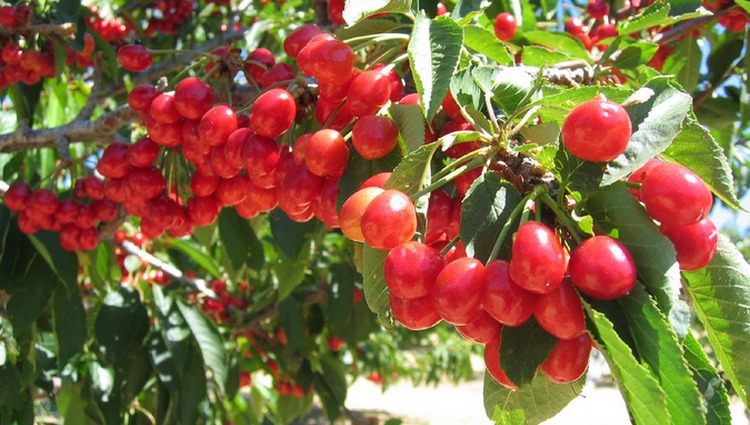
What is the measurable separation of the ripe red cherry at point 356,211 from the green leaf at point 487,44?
407mm

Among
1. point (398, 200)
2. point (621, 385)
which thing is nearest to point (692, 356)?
point (621, 385)

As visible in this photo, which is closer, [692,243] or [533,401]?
[692,243]

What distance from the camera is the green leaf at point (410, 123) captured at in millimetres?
877

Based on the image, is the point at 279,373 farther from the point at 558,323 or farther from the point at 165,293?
the point at 558,323

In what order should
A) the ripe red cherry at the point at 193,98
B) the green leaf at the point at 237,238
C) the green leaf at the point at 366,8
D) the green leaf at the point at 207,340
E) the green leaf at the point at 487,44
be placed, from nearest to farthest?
the green leaf at the point at 366,8, the green leaf at the point at 487,44, the ripe red cherry at the point at 193,98, the green leaf at the point at 237,238, the green leaf at the point at 207,340

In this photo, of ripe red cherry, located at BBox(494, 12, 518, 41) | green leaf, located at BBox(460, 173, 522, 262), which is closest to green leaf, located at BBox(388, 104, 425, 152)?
green leaf, located at BBox(460, 173, 522, 262)

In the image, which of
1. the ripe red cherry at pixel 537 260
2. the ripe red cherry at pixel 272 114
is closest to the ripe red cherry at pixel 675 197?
the ripe red cherry at pixel 537 260

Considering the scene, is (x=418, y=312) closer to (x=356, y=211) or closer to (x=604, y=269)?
(x=356, y=211)

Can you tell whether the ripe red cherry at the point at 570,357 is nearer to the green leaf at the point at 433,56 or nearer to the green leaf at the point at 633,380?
the green leaf at the point at 633,380

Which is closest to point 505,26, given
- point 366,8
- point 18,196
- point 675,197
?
point 366,8

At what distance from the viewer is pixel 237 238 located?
2059 mm

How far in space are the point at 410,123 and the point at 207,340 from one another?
5.48 feet

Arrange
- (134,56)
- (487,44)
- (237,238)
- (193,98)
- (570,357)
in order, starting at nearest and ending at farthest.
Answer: (570,357)
(487,44)
(193,98)
(134,56)
(237,238)

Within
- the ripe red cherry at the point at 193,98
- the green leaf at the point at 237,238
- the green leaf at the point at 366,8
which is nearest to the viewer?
the green leaf at the point at 366,8
